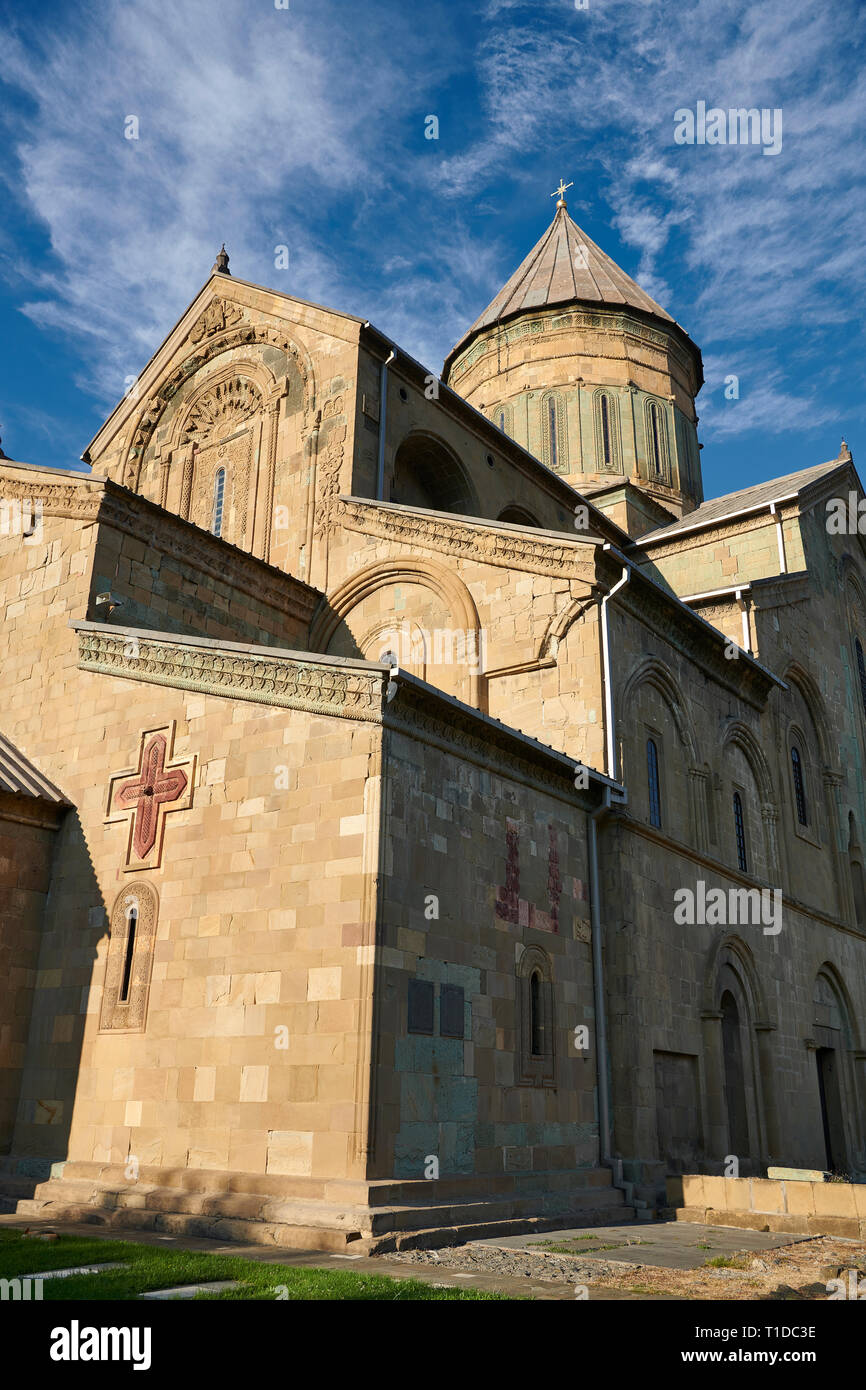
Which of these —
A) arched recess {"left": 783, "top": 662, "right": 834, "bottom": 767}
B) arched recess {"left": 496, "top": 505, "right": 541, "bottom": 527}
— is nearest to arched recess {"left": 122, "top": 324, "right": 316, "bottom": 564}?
arched recess {"left": 496, "top": 505, "right": 541, "bottom": 527}

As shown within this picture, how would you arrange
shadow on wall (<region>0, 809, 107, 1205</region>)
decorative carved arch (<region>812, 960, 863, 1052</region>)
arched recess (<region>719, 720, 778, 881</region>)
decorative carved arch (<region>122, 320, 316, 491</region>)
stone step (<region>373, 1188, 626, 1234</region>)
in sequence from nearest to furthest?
stone step (<region>373, 1188, 626, 1234</region>) → shadow on wall (<region>0, 809, 107, 1205</region>) → arched recess (<region>719, 720, 778, 881</region>) → decorative carved arch (<region>122, 320, 316, 491</region>) → decorative carved arch (<region>812, 960, 863, 1052</region>)

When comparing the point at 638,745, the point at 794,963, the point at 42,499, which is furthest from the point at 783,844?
the point at 42,499

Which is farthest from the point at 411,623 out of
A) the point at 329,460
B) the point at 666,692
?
the point at 666,692

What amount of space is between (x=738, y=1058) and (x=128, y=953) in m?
9.55

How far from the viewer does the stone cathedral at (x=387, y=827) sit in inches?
395

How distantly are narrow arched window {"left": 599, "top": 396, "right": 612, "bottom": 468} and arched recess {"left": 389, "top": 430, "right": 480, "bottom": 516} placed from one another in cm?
955

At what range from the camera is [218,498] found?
20109mm

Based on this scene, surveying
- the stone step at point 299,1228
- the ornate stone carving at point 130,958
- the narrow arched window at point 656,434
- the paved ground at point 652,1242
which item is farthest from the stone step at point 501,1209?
the narrow arched window at point 656,434

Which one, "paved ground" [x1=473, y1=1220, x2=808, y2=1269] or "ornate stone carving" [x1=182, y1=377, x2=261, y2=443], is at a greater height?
"ornate stone carving" [x1=182, y1=377, x2=261, y2=443]

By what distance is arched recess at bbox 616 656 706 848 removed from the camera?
A: 599 inches

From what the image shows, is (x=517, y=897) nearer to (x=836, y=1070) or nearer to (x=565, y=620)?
(x=565, y=620)

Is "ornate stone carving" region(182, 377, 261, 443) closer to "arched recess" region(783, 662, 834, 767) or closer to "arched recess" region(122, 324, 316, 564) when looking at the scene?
"arched recess" region(122, 324, 316, 564)

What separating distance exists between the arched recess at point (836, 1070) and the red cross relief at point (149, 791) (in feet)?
40.9

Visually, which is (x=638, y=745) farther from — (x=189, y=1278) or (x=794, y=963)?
(x=189, y=1278)
